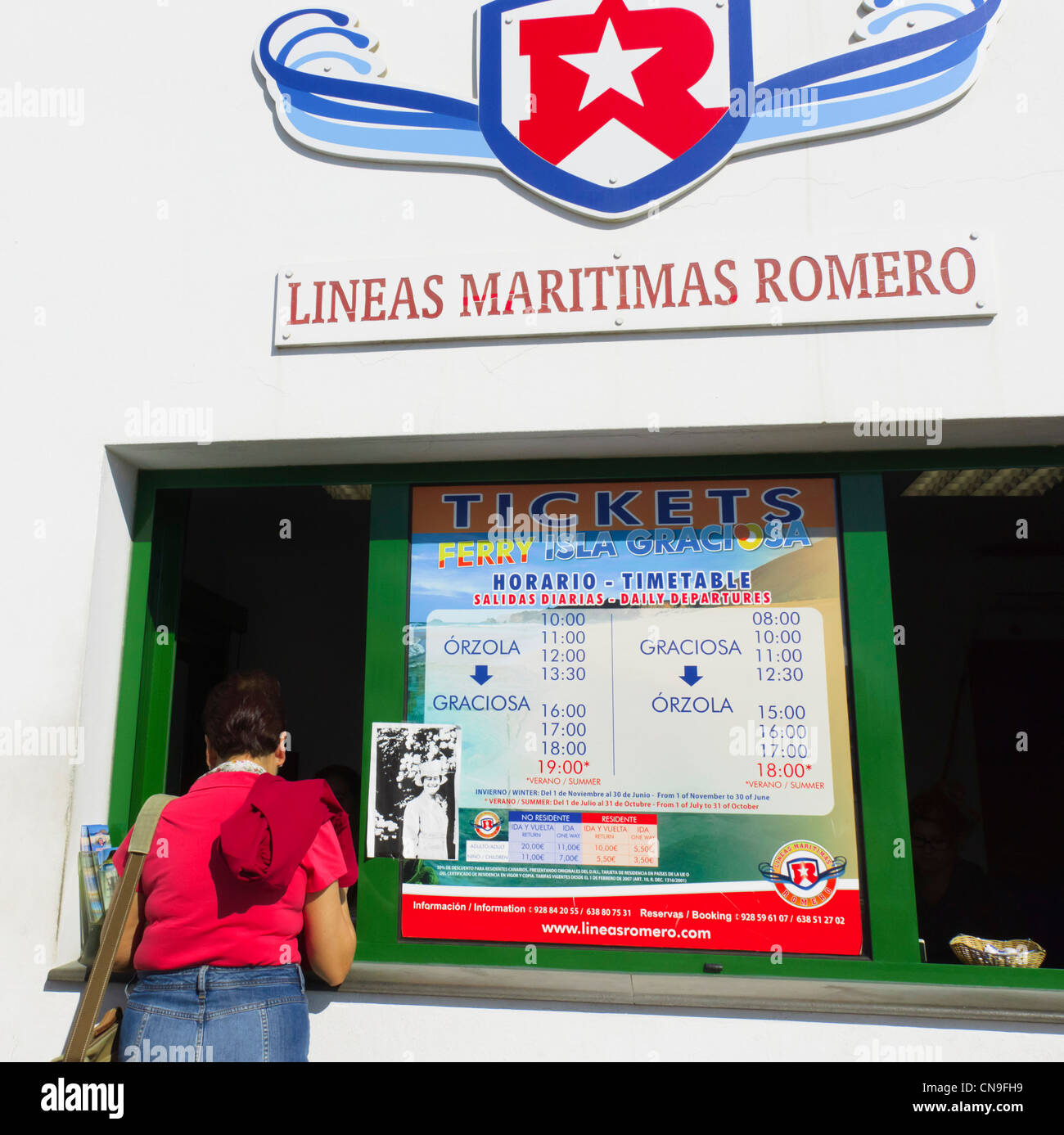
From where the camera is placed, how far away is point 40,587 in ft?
8.86

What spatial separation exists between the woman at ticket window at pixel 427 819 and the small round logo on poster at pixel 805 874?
39.7 inches

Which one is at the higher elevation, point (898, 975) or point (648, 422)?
point (648, 422)

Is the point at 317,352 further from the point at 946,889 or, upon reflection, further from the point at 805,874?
the point at 946,889

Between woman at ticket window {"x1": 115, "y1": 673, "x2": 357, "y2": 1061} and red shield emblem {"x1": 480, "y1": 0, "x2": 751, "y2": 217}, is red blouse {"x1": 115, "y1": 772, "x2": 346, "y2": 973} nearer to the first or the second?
woman at ticket window {"x1": 115, "y1": 673, "x2": 357, "y2": 1061}

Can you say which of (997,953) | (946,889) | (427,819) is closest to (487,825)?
(427,819)

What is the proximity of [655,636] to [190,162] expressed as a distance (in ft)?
7.82

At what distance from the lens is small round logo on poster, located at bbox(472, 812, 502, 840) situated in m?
2.59

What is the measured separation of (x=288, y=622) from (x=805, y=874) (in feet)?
14.6

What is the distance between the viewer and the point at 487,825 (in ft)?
8.52

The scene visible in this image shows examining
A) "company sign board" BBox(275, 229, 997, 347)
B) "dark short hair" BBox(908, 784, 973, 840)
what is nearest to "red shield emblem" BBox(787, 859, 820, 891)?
"dark short hair" BBox(908, 784, 973, 840)

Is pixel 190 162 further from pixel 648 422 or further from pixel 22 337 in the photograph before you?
pixel 648 422

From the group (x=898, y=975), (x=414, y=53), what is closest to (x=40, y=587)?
(x=414, y=53)

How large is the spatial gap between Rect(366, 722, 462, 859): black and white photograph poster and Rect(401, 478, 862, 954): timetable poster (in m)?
0.04

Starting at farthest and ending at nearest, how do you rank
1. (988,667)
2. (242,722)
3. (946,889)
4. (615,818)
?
(988,667), (946,889), (615,818), (242,722)
